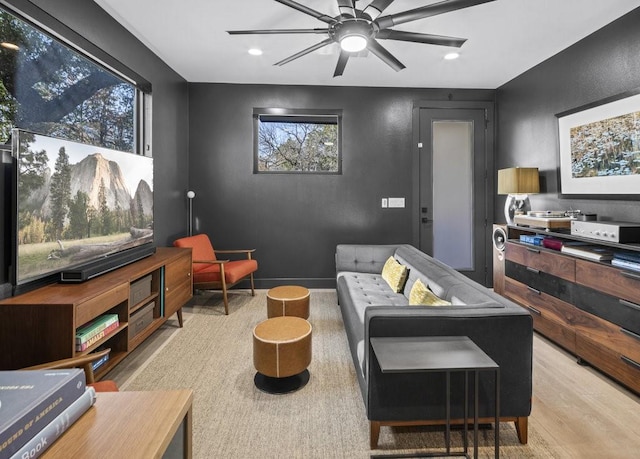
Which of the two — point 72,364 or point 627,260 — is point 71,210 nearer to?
point 72,364

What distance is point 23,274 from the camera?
1869mm

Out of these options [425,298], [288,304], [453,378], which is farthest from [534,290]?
[288,304]

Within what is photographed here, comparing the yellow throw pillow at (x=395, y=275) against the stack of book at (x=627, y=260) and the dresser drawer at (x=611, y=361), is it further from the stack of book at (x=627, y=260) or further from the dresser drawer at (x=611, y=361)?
the stack of book at (x=627, y=260)

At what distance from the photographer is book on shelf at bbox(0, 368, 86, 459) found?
0.60 metres

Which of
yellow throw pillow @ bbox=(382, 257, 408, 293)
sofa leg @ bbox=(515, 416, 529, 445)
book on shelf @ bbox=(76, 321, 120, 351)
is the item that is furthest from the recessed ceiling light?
sofa leg @ bbox=(515, 416, 529, 445)

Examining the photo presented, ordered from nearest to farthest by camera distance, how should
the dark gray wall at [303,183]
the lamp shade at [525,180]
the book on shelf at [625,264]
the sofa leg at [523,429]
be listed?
the sofa leg at [523,429] < the book on shelf at [625,264] < the lamp shade at [525,180] < the dark gray wall at [303,183]

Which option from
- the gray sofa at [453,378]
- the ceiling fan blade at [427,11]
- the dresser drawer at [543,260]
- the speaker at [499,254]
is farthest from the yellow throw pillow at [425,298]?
the speaker at [499,254]

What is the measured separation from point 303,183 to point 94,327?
3.17 metres

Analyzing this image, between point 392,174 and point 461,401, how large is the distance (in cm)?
348

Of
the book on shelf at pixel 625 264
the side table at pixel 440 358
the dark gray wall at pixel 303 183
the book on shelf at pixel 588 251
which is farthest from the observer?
the dark gray wall at pixel 303 183

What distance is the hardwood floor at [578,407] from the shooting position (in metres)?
1.81

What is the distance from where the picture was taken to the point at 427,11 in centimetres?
214

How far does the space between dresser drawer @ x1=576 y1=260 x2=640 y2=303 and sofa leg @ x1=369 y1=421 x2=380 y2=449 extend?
6.24 ft

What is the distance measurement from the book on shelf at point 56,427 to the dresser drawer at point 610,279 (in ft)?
9.69
